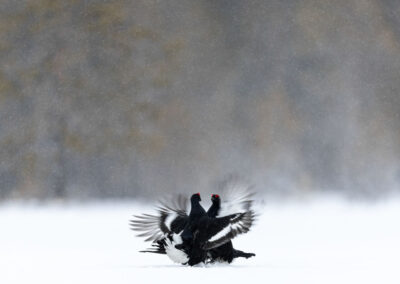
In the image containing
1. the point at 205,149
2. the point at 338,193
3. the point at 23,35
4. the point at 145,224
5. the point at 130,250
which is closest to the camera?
the point at 145,224

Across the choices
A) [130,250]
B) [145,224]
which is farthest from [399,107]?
[145,224]

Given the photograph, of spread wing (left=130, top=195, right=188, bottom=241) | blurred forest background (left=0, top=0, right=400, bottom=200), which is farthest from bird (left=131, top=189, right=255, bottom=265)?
blurred forest background (left=0, top=0, right=400, bottom=200)

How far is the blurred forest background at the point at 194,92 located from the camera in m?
15.0

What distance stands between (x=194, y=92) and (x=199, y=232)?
11188 millimetres

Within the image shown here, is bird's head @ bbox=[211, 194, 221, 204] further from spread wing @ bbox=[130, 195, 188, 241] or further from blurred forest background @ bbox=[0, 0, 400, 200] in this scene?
blurred forest background @ bbox=[0, 0, 400, 200]

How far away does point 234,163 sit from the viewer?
1498 cm

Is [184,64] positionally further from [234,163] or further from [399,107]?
[399,107]

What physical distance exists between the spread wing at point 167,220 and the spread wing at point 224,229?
0.35 metres

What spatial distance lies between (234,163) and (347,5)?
14.5ft

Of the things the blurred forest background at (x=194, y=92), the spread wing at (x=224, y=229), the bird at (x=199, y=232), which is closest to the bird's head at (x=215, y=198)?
the bird at (x=199, y=232)

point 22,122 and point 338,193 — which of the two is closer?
point 338,193

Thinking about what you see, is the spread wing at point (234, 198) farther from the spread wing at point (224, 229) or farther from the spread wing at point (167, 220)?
the spread wing at point (167, 220)

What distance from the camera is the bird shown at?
4.66 meters

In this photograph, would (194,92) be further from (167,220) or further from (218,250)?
(218,250)
